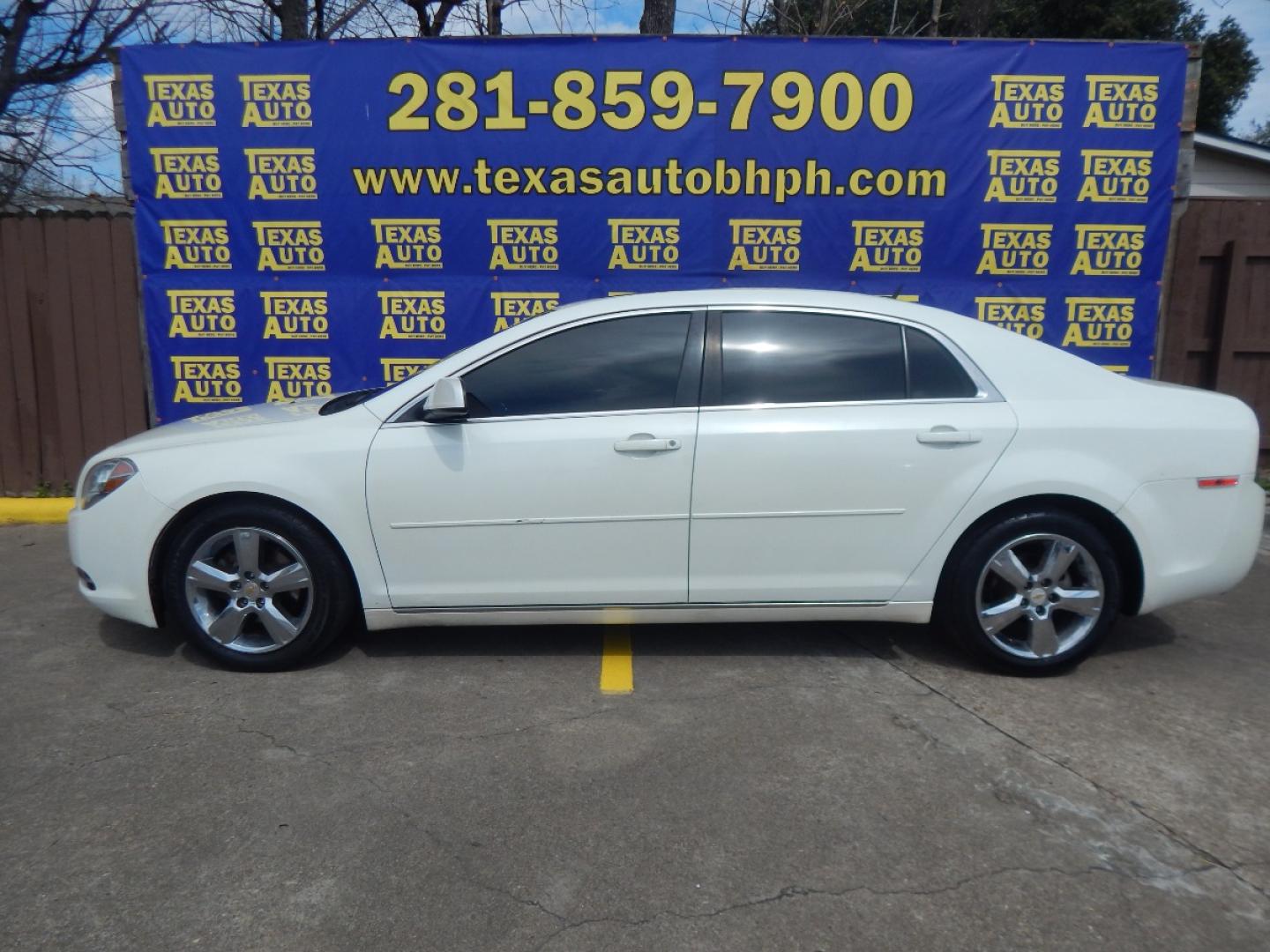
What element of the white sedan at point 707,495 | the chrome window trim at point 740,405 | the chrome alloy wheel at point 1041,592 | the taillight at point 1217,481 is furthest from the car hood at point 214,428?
the taillight at point 1217,481

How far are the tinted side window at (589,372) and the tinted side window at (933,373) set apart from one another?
0.99m

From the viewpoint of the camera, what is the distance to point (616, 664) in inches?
165

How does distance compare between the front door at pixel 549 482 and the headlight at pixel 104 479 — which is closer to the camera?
the front door at pixel 549 482

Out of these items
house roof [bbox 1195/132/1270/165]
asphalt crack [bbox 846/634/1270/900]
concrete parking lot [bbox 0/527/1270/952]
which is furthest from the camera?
house roof [bbox 1195/132/1270/165]

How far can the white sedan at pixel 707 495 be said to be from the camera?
153 inches

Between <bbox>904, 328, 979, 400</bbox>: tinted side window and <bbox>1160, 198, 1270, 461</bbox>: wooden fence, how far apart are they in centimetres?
440

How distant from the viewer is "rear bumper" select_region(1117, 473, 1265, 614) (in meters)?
3.90

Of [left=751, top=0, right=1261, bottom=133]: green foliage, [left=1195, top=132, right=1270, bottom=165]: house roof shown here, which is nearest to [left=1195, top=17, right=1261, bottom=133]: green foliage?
[left=751, top=0, right=1261, bottom=133]: green foliage

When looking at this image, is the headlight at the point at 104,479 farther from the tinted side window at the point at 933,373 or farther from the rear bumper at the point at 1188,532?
the rear bumper at the point at 1188,532

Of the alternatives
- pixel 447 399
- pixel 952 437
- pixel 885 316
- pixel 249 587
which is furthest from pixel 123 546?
pixel 952 437

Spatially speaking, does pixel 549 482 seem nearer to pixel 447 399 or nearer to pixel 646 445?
pixel 646 445

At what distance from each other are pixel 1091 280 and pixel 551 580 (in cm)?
528

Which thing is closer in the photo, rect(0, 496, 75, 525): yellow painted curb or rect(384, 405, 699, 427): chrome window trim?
rect(384, 405, 699, 427): chrome window trim

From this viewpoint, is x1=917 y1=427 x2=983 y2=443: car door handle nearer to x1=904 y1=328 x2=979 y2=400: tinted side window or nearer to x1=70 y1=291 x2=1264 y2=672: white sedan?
x1=70 y1=291 x2=1264 y2=672: white sedan
